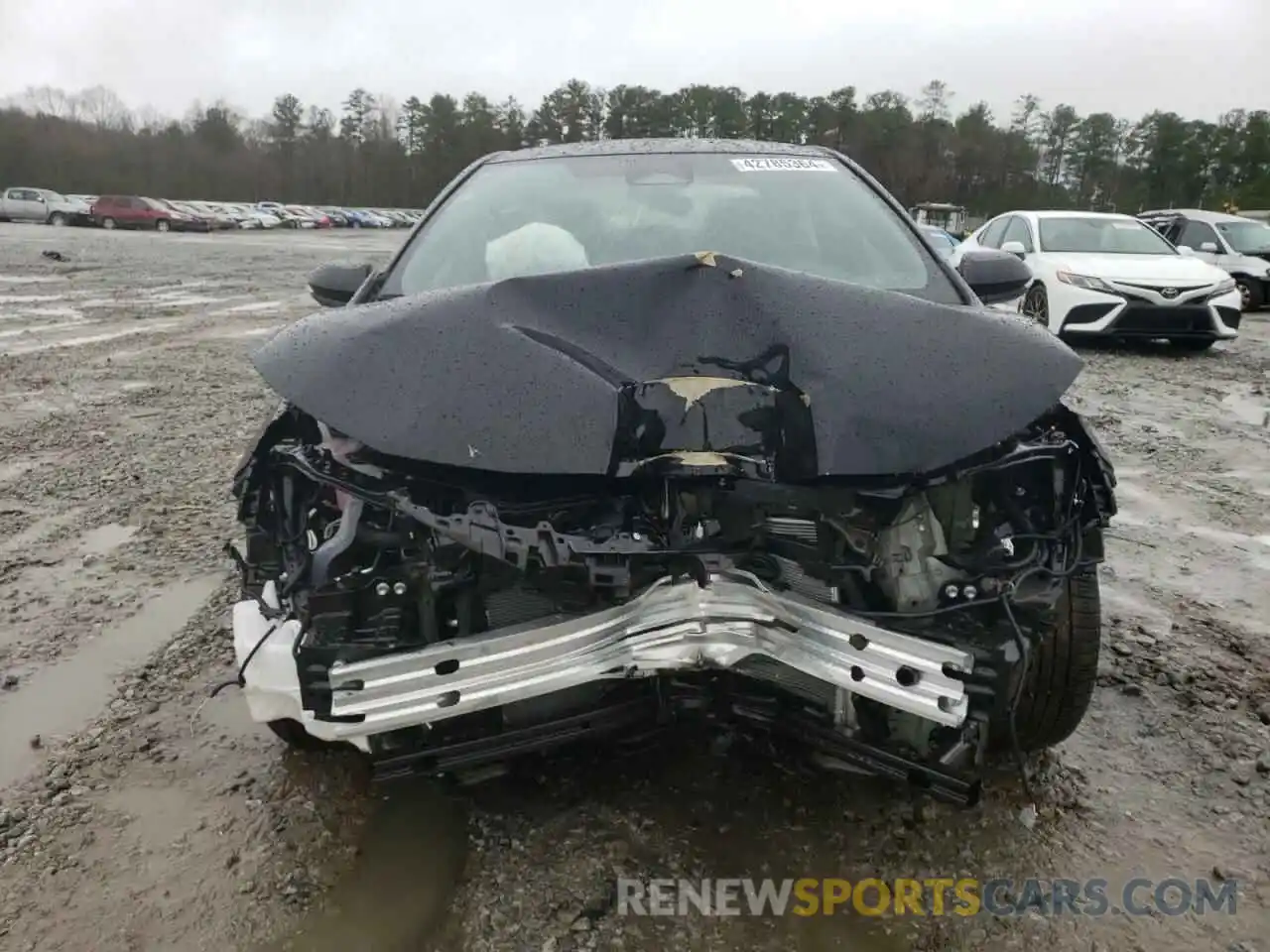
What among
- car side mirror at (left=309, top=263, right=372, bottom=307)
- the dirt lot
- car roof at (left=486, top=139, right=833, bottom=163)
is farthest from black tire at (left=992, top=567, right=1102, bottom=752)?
car side mirror at (left=309, top=263, right=372, bottom=307)

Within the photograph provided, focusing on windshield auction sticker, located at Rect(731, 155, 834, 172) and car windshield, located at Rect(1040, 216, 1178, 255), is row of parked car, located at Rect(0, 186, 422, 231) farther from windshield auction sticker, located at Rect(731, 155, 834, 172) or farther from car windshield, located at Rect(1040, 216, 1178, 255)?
windshield auction sticker, located at Rect(731, 155, 834, 172)

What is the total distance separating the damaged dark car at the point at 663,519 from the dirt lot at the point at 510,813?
344 mm

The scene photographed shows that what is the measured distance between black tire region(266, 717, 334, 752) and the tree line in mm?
52920

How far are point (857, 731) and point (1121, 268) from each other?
9.10m

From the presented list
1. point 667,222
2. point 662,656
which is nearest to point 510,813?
point 662,656

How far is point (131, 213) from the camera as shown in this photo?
41.2 m

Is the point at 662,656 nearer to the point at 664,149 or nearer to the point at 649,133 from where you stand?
the point at 664,149

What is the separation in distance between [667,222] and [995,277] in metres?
1.07

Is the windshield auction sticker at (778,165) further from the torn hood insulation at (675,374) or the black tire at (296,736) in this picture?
the black tire at (296,736)

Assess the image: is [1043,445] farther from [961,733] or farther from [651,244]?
[651,244]

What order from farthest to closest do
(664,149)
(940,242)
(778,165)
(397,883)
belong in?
(940,242)
(664,149)
(778,165)
(397,883)

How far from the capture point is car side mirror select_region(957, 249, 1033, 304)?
3.10 meters

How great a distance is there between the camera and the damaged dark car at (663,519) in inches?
73.0

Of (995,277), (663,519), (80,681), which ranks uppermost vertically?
(995,277)
